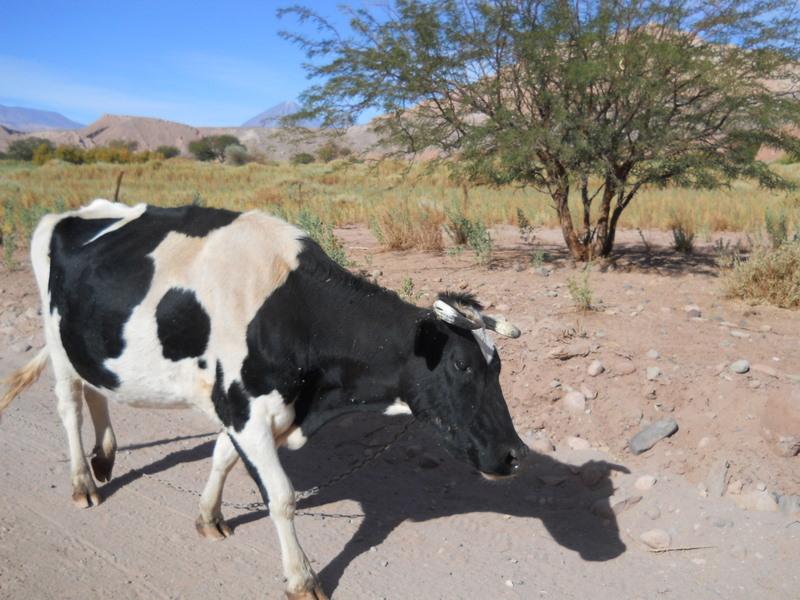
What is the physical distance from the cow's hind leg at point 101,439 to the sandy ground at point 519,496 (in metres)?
0.13

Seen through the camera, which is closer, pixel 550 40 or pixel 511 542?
pixel 511 542

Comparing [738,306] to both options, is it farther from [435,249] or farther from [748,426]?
[435,249]

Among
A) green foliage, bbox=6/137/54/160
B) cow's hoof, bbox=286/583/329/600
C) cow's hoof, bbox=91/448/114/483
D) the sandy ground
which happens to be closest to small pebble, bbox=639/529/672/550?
the sandy ground

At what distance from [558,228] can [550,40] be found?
22.4 ft

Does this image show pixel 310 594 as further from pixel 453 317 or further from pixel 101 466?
pixel 101 466

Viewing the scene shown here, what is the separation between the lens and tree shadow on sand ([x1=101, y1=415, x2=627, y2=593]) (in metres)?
4.57

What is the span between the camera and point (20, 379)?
5289 millimetres

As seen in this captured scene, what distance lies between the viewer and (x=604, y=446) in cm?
546

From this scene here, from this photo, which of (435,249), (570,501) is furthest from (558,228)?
(570,501)

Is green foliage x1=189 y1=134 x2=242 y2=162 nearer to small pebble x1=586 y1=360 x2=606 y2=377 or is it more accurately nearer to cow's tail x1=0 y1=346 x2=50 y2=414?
cow's tail x1=0 y1=346 x2=50 y2=414

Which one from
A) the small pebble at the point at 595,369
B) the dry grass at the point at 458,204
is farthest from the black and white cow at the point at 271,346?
the dry grass at the point at 458,204

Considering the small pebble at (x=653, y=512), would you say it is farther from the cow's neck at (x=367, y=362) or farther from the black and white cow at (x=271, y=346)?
the cow's neck at (x=367, y=362)

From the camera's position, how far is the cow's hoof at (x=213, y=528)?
446 cm

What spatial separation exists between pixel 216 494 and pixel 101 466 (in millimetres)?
1306
